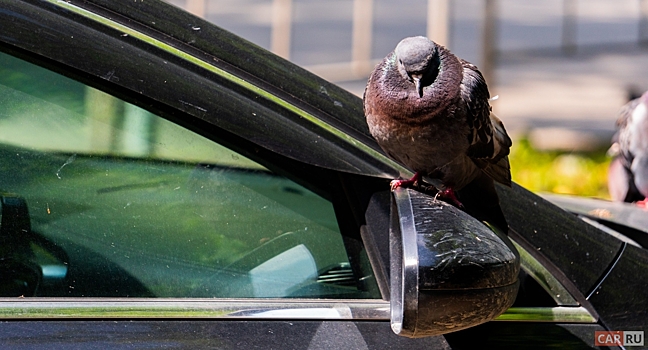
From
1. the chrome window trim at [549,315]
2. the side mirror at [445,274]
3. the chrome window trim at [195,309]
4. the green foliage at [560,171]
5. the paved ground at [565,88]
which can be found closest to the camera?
the side mirror at [445,274]

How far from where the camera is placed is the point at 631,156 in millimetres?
4527

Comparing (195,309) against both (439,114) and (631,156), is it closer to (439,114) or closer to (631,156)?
(439,114)

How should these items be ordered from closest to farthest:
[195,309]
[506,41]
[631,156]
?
[195,309]
[631,156]
[506,41]

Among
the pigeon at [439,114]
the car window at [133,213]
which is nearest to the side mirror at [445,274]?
the car window at [133,213]

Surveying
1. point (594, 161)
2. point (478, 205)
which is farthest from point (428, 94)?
point (594, 161)

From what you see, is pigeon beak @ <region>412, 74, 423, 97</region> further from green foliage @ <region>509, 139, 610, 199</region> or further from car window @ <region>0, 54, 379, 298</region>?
green foliage @ <region>509, 139, 610, 199</region>

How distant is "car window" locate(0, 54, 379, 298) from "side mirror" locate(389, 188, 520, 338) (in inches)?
9.8

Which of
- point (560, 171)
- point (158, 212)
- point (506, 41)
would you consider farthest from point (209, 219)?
point (506, 41)

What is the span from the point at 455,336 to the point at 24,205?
96 centimetres

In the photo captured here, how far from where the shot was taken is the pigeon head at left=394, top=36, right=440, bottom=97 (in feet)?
8.25

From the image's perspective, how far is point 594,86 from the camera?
1021 cm

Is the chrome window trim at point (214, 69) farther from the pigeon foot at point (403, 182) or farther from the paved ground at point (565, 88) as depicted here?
the paved ground at point (565, 88)

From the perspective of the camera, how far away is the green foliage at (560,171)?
6883 millimetres

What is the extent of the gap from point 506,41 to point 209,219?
362 inches
